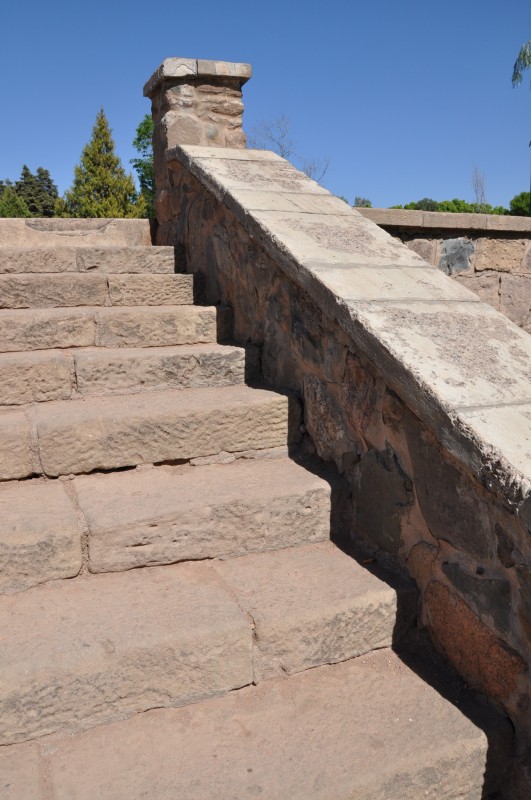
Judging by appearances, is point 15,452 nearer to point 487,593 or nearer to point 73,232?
point 487,593

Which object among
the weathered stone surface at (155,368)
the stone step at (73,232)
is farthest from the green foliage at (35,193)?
the weathered stone surface at (155,368)

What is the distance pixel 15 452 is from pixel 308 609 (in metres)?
1.05

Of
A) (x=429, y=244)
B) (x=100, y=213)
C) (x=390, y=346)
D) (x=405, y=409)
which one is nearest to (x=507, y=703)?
(x=405, y=409)

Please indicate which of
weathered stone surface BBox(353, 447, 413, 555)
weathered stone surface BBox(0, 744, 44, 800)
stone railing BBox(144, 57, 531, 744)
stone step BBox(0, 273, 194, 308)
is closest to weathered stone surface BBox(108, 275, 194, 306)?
stone step BBox(0, 273, 194, 308)

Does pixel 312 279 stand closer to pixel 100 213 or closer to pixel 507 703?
pixel 507 703

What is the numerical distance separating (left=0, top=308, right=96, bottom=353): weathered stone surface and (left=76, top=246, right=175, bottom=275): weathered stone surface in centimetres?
58

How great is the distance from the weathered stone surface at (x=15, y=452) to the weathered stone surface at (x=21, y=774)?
0.88m

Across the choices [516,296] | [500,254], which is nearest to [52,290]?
[500,254]

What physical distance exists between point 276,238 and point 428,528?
1171 mm

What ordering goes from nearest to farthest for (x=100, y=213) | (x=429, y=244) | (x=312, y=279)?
(x=312, y=279), (x=429, y=244), (x=100, y=213)

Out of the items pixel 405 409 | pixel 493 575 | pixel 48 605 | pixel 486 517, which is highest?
pixel 405 409

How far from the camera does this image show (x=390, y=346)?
6.27 ft

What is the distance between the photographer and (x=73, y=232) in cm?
400

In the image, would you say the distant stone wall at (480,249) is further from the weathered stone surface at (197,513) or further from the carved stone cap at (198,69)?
the weathered stone surface at (197,513)
